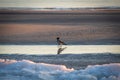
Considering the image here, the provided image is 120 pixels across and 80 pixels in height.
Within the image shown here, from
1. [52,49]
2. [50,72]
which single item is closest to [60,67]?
[50,72]

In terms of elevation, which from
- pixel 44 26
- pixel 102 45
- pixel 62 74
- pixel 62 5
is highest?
pixel 62 5

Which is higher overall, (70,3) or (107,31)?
(70,3)

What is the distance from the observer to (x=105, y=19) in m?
2.33

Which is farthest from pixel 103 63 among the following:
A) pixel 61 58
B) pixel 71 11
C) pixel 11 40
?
pixel 11 40

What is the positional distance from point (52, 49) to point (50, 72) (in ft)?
0.79

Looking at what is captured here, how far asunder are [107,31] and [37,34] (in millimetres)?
632

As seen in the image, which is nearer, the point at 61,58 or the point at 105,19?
the point at 61,58

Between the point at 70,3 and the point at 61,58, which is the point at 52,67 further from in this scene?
the point at 70,3

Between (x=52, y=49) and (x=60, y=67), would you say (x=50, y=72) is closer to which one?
(x=60, y=67)

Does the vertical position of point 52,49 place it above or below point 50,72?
above

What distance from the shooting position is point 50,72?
207cm

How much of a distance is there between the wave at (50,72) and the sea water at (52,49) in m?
0.12

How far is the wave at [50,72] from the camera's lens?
79.3 inches

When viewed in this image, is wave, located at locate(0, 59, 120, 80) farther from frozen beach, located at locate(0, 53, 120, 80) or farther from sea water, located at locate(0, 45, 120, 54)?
sea water, located at locate(0, 45, 120, 54)
